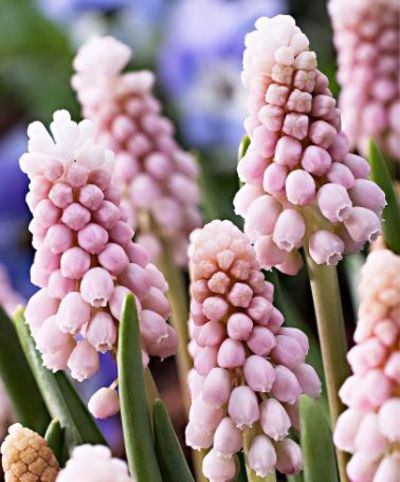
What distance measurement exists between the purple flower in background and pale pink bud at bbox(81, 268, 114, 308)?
1508 millimetres

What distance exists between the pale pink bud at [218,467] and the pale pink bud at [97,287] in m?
0.12

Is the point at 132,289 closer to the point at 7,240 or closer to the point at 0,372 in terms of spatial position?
the point at 0,372

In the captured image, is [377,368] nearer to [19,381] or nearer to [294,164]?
[294,164]

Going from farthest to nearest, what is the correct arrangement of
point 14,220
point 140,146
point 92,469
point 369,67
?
1. point 14,220
2. point 369,67
3. point 140,146
4. point 92,469

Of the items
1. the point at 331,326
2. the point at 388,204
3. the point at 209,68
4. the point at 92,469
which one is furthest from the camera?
the point at 209,68

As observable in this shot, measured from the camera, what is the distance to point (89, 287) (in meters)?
0.69

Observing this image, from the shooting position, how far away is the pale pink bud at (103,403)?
0.76 m

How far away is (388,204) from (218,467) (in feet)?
0.92

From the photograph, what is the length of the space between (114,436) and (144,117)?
2.01 feet

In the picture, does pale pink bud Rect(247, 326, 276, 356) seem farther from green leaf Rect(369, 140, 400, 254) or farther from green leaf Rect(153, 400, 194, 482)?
green leaf Rect(369, 140, 400, 254)

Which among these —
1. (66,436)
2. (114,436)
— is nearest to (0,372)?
(66,436)

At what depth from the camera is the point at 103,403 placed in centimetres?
76

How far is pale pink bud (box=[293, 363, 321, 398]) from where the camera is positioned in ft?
2.37

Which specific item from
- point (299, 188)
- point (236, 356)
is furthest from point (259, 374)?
point (299, 188)
